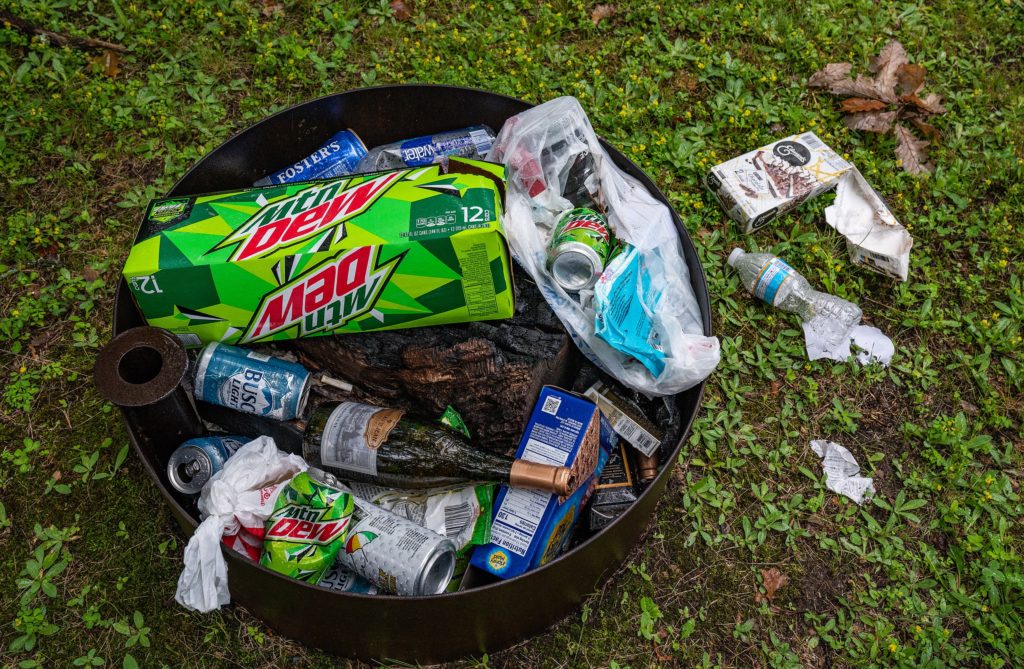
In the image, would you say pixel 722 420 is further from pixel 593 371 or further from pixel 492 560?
pixel 492 560

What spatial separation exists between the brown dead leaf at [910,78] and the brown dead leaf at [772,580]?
2181mm

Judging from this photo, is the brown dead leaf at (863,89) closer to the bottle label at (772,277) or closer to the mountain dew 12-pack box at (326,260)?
the bottle label at (772,277)

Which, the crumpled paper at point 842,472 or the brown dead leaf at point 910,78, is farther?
the brown dead leaf at point 910,78

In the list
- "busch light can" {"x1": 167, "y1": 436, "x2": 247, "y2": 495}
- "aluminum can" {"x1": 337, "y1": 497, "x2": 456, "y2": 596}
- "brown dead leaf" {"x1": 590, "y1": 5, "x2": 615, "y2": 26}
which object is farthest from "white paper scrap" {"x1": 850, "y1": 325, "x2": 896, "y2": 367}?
"busch light can" {"x1": 167, "y1": 436, "x2": 247, "y2": 495}

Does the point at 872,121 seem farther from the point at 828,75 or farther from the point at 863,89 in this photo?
the point at 828,75

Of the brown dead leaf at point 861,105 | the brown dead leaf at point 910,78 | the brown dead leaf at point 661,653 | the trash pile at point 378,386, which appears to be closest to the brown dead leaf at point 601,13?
the brown dead leaf at point 861,105

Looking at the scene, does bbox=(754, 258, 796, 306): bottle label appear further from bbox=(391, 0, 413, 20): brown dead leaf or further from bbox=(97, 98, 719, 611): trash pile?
bbox=(391, 0, 413, 20): brown dead leaf

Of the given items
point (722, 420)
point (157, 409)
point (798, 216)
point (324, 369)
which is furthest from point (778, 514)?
point (157, 409)

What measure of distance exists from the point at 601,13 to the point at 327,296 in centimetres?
217

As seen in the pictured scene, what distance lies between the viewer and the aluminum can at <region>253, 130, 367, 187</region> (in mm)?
2467

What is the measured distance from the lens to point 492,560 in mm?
1877

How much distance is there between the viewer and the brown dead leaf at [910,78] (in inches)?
125

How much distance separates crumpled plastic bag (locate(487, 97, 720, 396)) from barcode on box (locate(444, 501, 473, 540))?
0.56 metres

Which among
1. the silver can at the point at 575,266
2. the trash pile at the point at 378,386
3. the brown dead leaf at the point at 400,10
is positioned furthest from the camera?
the brown dead leaf at the point at 400,10
